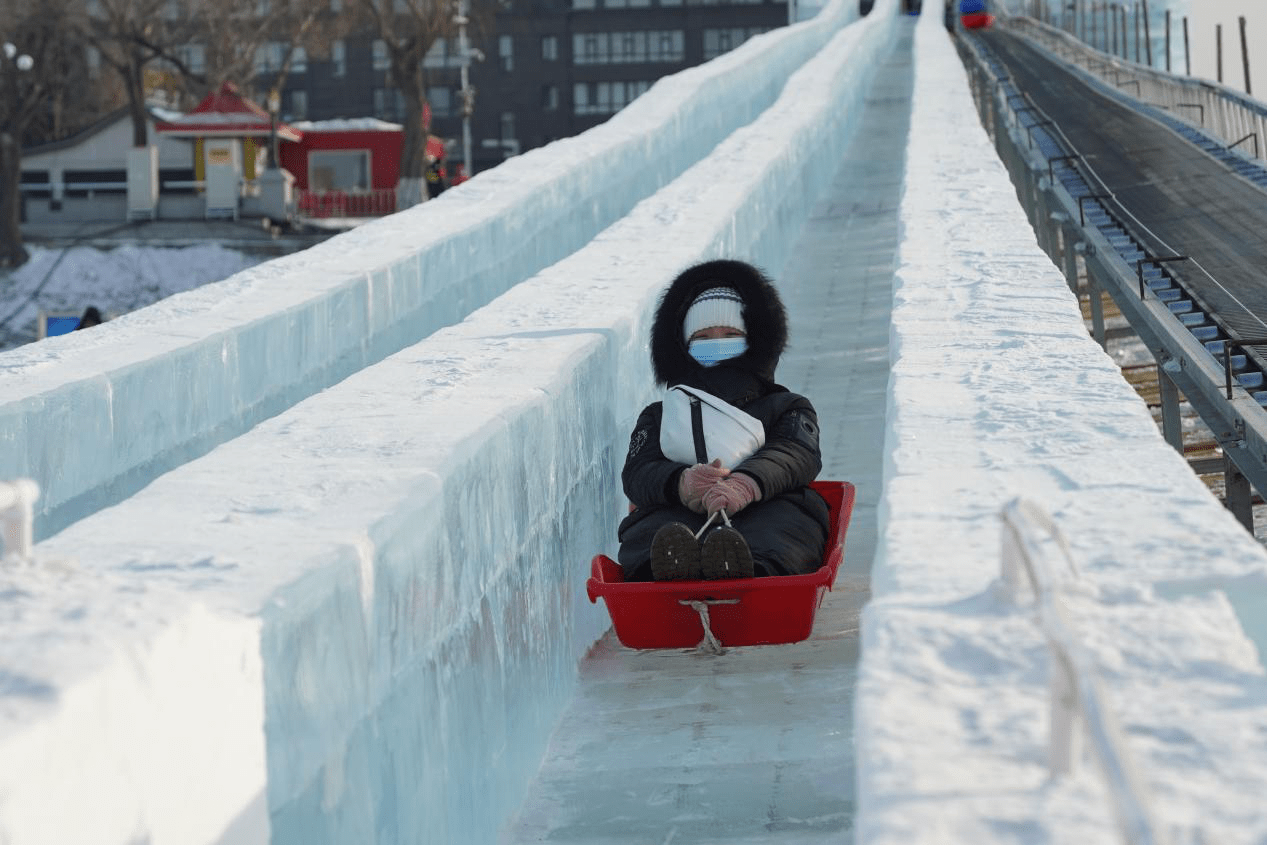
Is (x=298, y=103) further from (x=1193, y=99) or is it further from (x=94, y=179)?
(x=1193, y=99)

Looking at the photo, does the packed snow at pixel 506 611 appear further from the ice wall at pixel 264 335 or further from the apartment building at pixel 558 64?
the apartment building at pixel 558 64

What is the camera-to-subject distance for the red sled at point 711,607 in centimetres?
460

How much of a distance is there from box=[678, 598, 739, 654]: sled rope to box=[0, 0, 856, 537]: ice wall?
70.6 inches

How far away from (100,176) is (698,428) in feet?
141

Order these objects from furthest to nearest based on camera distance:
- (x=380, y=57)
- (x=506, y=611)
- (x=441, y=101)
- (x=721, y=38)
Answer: (x=441, y=101) < (x=380, y=57) < (x=721, y=38) < (x=506, y=611)

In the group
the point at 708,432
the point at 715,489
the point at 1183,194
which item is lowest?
the point at 715,489

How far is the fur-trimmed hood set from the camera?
5270mm

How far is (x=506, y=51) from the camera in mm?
70562

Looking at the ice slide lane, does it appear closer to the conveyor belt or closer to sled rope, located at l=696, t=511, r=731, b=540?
sled rope, located at l=696, t=511, r=731, b=540

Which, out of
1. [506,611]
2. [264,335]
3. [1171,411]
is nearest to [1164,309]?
[1171,411]

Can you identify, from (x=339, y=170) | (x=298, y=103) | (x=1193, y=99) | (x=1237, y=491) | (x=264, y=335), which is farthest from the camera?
(x=298, y=103)

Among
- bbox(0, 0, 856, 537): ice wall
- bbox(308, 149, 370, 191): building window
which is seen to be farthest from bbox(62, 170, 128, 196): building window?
bbox(0, 0, 856, 537): ice wall

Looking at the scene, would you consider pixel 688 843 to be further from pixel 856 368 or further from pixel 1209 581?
pixel 856 368

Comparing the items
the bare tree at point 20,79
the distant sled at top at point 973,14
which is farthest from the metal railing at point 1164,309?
the distant sled at top at point 973,14
